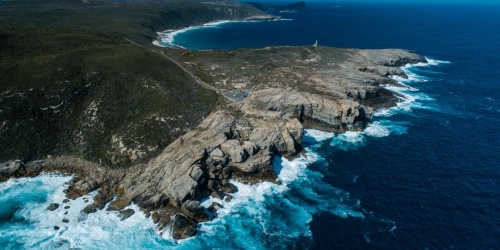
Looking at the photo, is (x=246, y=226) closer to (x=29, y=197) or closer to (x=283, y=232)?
(x=283, y=232)

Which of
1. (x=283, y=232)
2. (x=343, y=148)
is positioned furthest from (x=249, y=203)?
(x=343, y=148)

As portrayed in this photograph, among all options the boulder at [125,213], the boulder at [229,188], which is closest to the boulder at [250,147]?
the boulder at [229,188]

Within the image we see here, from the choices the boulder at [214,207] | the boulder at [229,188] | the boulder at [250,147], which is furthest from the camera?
the boulder at [250,147]

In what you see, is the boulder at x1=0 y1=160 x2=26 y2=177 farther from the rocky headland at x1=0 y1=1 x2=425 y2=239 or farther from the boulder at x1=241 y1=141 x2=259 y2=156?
the boulder at x1=241 y1=141 x2=259 y2=156

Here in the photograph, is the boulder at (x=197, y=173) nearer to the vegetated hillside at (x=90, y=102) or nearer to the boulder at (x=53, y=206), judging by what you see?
the vegetated hillside at (x=90, y=102)

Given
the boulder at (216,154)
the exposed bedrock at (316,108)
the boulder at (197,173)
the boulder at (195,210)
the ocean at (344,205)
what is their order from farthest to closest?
the exposed bedrock at (316,108) < the boulder at (216,154) < the boulder at (197,173) < the boulder at (195,210) < the ocean at (344,205)

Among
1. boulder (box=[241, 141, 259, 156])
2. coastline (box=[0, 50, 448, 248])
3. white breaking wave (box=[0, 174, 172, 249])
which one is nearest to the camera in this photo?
white breaking wave (box=[0, 174, 172, 249])

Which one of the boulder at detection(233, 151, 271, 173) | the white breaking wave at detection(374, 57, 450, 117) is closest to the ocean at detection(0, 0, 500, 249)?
the boulder at detection(233, 151, 271, 173)
